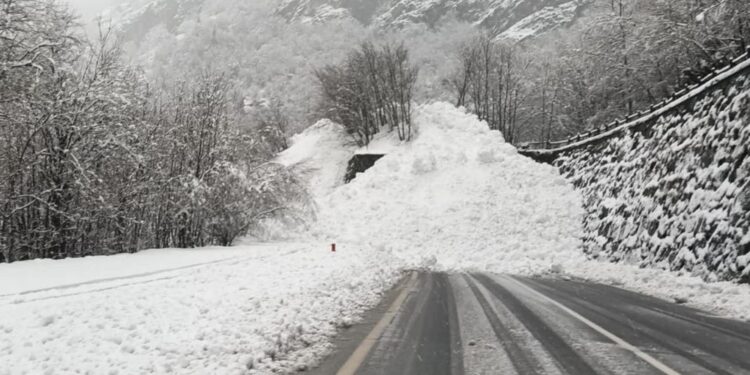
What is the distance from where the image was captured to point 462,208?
28484 millimetres

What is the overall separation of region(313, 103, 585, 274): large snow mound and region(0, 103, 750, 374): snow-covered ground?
0.10 metres

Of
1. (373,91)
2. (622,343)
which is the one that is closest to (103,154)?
(622,343)

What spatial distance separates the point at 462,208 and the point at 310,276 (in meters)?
17.8

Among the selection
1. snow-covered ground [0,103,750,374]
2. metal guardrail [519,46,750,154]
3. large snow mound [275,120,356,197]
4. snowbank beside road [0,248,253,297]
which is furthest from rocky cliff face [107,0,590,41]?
snowbank beside road [0,248,253,297]

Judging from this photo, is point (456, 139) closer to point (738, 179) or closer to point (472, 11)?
point (738, 179)

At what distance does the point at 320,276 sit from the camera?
11844 millimetres

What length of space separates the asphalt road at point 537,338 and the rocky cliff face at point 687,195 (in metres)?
3.10

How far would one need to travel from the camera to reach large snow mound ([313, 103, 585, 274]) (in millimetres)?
22348

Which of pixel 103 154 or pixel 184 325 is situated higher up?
pixel 103 154

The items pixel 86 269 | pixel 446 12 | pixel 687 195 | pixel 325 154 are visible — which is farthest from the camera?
pixel 446 12

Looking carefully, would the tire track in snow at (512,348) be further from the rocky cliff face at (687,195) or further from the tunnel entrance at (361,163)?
the tunnel entrance at (361,163)

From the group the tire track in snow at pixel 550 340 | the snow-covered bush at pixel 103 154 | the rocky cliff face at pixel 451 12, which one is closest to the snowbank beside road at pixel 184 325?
the tire track in snow at pixel 550 340

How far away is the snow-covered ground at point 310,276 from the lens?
5.84m

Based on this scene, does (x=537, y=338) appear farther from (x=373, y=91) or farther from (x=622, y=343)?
(x=373, y=91)
